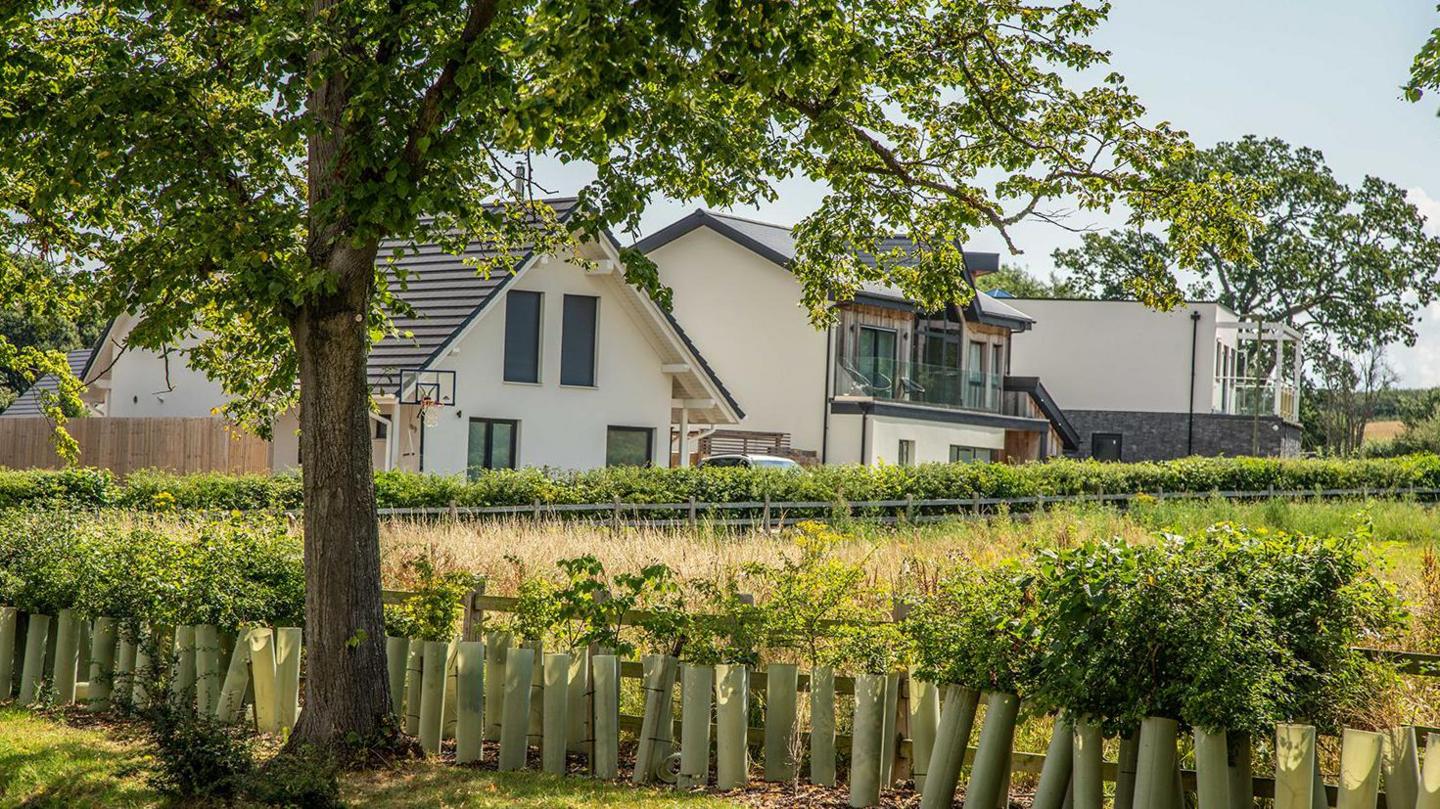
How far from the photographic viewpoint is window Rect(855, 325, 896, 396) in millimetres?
42406

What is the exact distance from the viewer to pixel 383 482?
23531mm

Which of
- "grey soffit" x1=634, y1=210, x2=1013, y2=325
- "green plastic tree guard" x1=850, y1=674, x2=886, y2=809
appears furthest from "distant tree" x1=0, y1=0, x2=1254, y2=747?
"grey soffit" x1=634, y1=210, x2=1013, y2=325

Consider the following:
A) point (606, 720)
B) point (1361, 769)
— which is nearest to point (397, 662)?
point (606, 720)

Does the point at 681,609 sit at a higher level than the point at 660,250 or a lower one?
lower

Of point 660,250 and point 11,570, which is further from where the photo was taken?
point 660,250

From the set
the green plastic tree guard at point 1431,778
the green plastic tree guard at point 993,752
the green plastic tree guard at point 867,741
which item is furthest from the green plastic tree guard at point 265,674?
the green plastic tree guard at point 1431,778

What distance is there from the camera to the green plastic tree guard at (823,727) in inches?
351

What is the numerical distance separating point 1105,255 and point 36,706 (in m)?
67.3

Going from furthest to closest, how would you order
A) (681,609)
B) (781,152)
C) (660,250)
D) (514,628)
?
1. (660,250)
2. (781,152)
3. (514,628)
4. (681,609)

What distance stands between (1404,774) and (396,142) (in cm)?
638

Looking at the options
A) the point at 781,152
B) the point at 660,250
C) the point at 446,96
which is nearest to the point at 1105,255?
the point at 660,250

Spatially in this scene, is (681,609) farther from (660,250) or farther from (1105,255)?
(1105,255)

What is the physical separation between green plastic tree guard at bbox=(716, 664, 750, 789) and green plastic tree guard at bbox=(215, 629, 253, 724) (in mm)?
3940

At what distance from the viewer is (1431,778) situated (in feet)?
22.2
